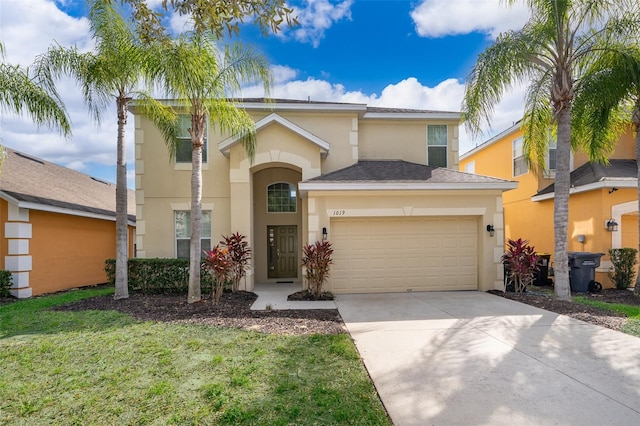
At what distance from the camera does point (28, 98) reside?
8.53 metres

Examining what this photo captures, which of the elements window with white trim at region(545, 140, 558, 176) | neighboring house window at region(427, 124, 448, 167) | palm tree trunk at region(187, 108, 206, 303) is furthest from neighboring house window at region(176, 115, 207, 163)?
window with white trim at region(545, 140, 558, 176)

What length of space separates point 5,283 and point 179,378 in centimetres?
910

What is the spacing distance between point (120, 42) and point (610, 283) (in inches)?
614

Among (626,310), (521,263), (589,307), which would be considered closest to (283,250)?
(521,263)

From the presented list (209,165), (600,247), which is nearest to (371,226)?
(209,165)

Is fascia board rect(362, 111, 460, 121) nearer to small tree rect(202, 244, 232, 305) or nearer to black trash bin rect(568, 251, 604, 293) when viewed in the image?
black trash bin rect(568, 251, 604, 293)

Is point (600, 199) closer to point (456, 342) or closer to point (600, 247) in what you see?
point (600, 247)

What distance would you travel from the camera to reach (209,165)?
38.9 ft

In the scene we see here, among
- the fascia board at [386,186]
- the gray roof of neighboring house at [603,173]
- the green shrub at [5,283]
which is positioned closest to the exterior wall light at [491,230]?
the fascia board at [386,186]

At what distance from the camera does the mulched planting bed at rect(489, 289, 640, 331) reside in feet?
22.4

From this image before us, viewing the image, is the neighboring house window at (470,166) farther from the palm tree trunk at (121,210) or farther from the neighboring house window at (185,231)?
the palm tree trunk at (121,210)

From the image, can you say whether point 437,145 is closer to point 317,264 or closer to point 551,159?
point 551,159

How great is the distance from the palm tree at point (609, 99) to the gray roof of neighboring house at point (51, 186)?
16.0 m

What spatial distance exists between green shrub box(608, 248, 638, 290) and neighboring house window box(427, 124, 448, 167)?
606 cm
